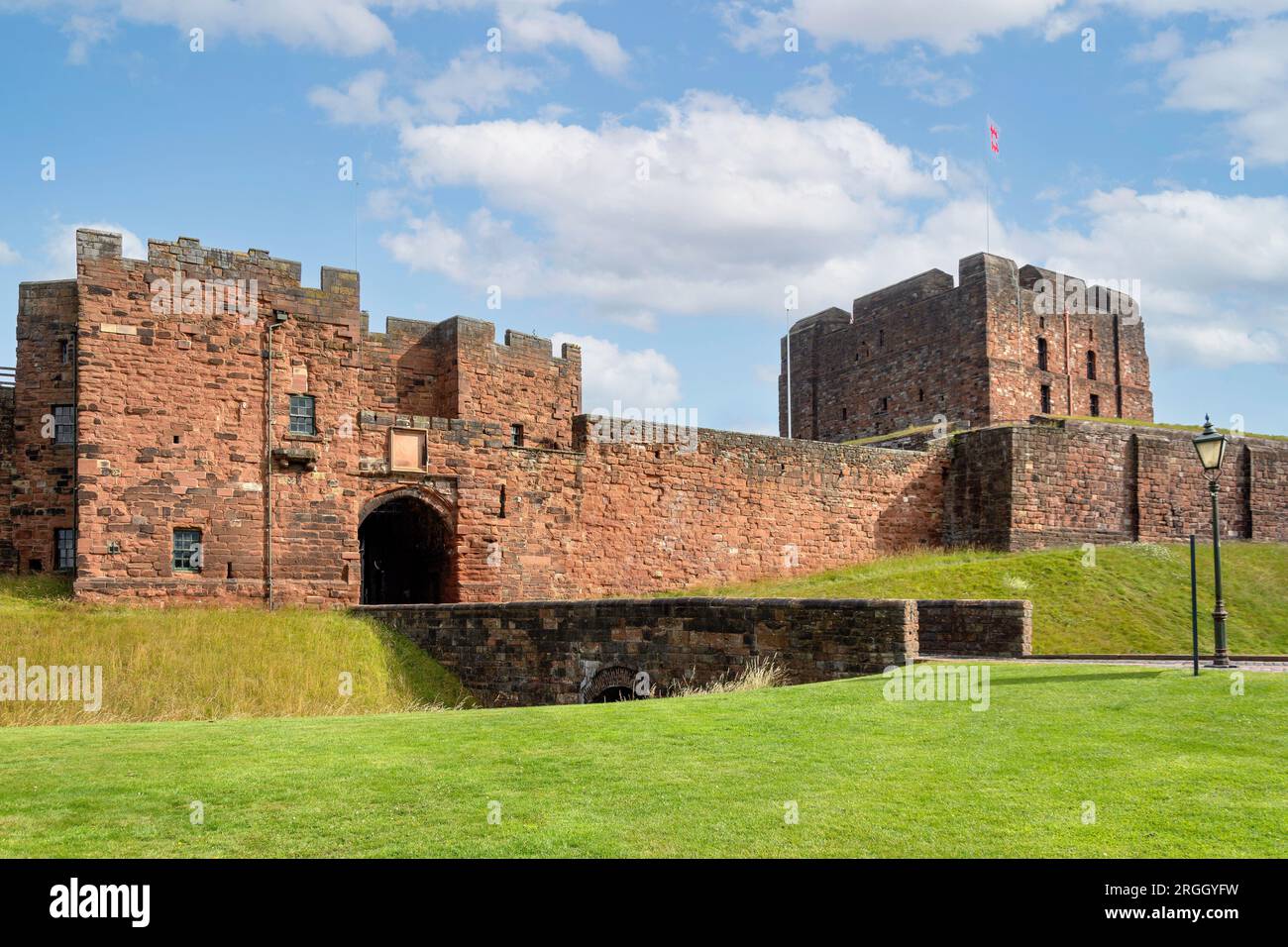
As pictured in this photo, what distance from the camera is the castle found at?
21.4 metres

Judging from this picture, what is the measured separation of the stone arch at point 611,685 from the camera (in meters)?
18.0

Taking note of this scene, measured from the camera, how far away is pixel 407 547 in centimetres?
2697

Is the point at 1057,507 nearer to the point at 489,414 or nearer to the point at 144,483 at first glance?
the point at 489,414

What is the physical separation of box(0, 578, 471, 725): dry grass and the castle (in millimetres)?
1370

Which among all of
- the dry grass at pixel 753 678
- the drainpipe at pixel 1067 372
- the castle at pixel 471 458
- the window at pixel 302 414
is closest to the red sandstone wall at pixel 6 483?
the castle at pixel 471 458

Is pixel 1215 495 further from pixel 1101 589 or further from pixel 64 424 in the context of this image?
pixel 64 424

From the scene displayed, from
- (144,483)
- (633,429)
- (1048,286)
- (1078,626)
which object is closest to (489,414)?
(633,429)

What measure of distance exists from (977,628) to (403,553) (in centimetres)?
1540

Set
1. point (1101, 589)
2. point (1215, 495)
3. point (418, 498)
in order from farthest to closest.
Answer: point (1101, 589) < point (418, 498) < point (1215, 495)

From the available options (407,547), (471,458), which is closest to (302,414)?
(471,458)

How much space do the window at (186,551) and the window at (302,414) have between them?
2961 mm

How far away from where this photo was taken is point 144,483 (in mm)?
21141

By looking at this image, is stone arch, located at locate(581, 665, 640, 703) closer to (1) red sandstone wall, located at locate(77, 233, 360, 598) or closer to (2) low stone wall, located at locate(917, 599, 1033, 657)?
(2) low stone wall, located at locate(917, 599, 1033, 657)

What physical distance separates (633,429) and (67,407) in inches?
527
